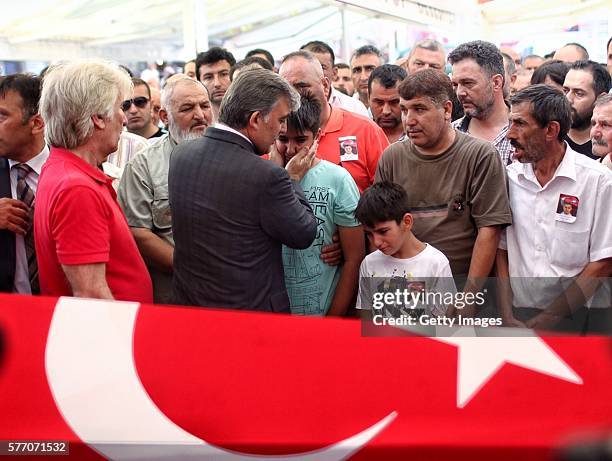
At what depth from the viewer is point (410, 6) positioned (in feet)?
37.9

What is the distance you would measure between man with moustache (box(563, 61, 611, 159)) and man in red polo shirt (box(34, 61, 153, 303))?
289cm

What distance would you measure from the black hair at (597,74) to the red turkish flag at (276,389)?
3106mm

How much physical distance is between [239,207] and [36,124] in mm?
975

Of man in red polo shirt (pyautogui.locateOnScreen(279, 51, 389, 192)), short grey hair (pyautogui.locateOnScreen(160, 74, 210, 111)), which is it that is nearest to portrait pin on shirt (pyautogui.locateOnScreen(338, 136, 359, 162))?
man in red polo shirt (pyautogui.locateOnScreen(279, 51, 389, 192))

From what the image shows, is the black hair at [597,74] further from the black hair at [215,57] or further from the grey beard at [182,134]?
the grey beard at [182,134]

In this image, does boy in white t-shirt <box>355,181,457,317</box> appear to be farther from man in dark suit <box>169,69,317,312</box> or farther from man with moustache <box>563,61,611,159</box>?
man with moustache <box>563,61,611,159</box>

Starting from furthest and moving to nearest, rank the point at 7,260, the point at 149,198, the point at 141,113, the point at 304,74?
1. the point at 141,113
2. the point at 304,74
3. the point at 149,198
4. the point at 7,260

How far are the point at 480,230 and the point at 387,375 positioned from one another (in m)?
1.11

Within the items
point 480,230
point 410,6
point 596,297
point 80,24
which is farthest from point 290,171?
point 410,6

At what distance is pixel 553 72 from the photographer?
5.28 metres

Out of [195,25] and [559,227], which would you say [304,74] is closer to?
[559,227]

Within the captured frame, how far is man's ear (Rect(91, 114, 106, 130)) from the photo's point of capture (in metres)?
2.65

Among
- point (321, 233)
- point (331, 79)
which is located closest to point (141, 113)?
point (331, 79)

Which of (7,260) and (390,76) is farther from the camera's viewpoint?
(390,76)
